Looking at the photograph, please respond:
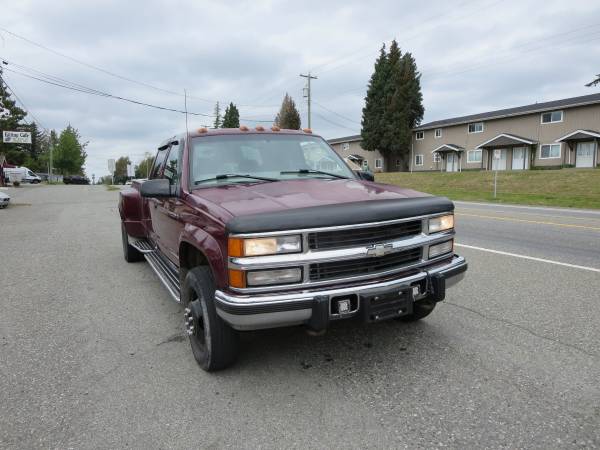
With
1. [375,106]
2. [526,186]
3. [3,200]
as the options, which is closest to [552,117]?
[526,186]

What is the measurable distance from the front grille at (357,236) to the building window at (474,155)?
42701 millimetres

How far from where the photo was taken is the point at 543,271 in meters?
5.74

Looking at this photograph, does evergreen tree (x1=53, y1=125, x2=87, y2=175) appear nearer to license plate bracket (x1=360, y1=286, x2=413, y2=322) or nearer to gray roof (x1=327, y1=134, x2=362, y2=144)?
gray roof (x1=327, y1=134, x2=362, y2=144)

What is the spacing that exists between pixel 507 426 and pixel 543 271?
392 centimetres

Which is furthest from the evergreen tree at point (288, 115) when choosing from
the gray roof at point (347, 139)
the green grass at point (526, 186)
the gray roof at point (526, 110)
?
the green grass at point (526, 186)

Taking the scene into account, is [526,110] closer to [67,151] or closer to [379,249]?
[379,249]

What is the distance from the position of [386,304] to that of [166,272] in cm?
256

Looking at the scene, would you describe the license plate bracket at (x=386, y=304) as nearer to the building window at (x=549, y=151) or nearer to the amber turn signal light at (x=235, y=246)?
the amber turn signal light at (x=235, y=246)

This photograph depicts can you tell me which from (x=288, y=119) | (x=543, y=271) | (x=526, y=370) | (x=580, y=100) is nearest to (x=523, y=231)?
(x=543, y=271)

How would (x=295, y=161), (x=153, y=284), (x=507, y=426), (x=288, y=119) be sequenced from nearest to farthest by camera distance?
(x=507, y=426)
(x=295, y=161)
(x=153, y=284)
(x=288, y=119)

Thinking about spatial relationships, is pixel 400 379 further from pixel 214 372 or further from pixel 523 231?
pixel 523 231

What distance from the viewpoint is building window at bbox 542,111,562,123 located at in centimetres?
3531

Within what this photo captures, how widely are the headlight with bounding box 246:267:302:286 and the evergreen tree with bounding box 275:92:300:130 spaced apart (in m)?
69.2

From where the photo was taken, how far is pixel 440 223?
3.33 meters
